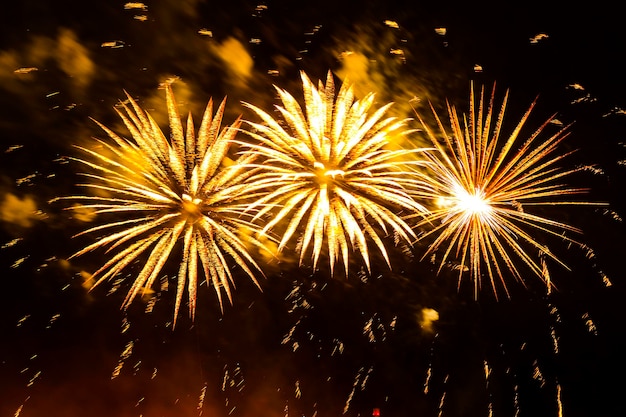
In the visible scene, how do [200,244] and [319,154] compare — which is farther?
[200,244]

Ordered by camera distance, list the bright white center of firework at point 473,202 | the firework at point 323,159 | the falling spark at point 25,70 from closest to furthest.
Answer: the firework at point 323,159 → the bright white center of firework at point 473,202 → the falling spark at point 25,70

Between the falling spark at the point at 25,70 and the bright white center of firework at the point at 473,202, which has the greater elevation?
the bright white center of firework at the point at 473,202

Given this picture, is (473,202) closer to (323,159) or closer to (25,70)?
(323,159)

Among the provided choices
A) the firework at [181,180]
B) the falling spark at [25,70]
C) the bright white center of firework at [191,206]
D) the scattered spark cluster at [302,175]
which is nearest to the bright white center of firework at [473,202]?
the scattered spark cluster at [302,175]

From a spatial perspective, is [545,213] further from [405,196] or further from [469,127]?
[405,196]

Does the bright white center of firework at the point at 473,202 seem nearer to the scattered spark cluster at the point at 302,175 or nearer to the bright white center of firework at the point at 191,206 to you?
the scattered spark cluster at the point at 302,175

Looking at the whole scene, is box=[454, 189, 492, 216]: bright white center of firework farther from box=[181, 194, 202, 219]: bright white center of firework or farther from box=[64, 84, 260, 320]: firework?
box=[181, 194, 202, 219]: bright white center of firework

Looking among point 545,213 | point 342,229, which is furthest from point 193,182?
point 545,213

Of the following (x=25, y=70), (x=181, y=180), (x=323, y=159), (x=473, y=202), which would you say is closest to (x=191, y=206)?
(x=181, y=180)

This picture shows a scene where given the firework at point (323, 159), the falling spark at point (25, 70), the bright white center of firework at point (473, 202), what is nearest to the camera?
the firework at point (323, 159)
